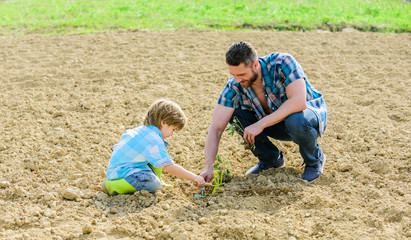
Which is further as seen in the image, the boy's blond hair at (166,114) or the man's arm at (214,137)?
the man's arm at (214,137)

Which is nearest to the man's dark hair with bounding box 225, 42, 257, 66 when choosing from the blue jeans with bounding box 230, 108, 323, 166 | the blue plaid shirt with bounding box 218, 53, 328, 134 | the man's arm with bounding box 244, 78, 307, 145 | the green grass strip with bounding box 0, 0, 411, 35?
the blue plaid shirt with bounding box 218, 53, 328, 134

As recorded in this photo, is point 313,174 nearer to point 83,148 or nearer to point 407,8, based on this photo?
point 83,148

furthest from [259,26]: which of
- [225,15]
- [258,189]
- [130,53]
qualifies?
[258,189]

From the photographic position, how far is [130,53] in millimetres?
7387

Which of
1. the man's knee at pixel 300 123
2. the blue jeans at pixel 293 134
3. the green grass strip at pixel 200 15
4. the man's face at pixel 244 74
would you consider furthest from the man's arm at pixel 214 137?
the green grass strip at pixel 200 15

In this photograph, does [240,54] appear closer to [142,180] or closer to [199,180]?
[199,180]

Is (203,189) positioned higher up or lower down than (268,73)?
lower down

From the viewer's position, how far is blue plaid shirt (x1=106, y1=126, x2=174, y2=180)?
3.57 m

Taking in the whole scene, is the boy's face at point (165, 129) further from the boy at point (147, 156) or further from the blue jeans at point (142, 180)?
the blue jeans at point (142, 180)

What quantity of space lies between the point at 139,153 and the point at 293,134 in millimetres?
1285

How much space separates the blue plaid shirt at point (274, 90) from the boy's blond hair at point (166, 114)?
Result: 0.52 meters

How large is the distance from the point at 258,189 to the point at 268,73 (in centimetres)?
99

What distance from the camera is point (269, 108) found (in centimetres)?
400

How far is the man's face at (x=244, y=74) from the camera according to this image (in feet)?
11.9
